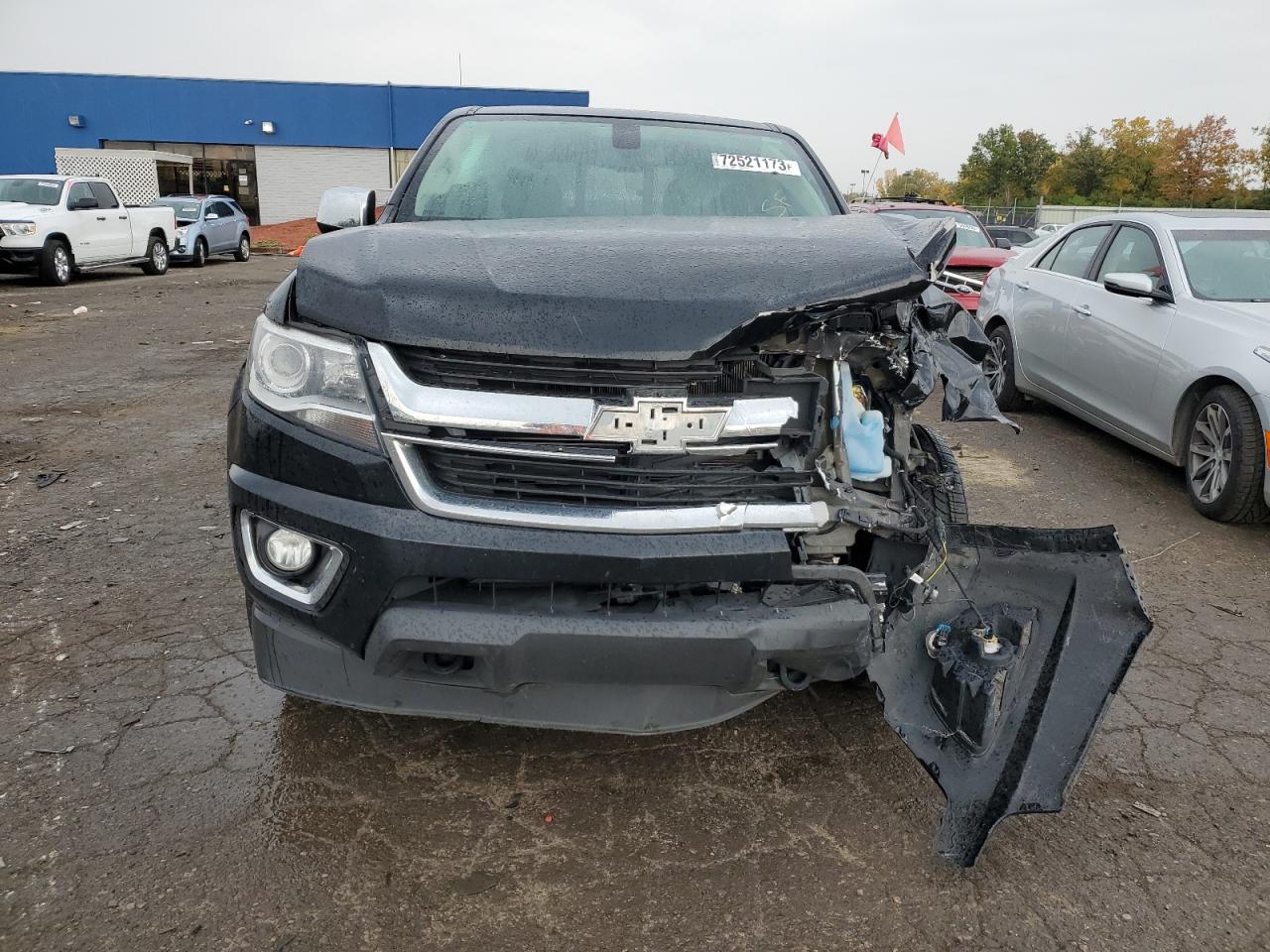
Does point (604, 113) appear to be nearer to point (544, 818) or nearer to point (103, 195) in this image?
point (544, 818)

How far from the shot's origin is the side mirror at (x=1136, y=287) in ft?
16.6

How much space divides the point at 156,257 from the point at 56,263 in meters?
3.04

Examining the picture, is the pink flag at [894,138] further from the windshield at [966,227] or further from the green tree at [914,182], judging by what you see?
the green tree at [914,182]

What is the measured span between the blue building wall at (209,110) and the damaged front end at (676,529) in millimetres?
34735

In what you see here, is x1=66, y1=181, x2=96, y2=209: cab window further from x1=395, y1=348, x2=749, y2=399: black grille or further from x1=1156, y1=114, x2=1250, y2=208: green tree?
x1=1156, y1=114, x2=1250, y2=208: green tree

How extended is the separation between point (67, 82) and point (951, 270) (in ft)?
121

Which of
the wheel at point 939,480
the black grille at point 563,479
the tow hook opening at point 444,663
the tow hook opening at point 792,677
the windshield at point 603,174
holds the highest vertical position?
the windshield at point 603,174

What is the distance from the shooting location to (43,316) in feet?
38.7

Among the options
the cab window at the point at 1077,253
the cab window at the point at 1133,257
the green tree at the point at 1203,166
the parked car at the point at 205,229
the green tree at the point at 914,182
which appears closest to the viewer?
the cab window at the point at 1133,257

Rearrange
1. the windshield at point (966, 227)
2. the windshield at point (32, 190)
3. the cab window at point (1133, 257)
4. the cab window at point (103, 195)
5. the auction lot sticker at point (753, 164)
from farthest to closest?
the cab window at point (103, 195) < the windshield at point (32, 190) < the windshield at point (966, 227) < the cab window at point (1133, 257) < the auction lot sticker at point (753, 164)

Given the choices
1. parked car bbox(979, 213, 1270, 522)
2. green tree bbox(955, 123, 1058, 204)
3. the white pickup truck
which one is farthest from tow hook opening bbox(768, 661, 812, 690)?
green tree bbox(955, 123, 1058, 204)

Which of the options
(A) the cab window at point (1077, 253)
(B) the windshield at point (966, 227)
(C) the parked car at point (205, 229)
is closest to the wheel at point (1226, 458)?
(A) the cab window at point (1077, 253)

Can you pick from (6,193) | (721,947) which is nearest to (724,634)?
(721,947)

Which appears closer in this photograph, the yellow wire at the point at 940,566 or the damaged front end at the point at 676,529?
the damaged front end at the point at 676,529
